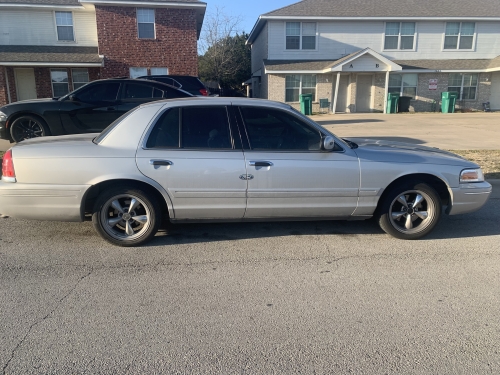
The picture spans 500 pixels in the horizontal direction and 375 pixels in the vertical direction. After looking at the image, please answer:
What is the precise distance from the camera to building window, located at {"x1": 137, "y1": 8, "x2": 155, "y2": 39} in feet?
64.3

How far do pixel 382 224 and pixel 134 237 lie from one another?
2.83 metres

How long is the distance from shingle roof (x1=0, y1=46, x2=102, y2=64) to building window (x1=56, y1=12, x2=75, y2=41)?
0.59m

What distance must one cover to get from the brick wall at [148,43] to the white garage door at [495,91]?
63.0 ft

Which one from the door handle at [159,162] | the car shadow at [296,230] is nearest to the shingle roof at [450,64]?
Answer: the car shadow at [296,230]

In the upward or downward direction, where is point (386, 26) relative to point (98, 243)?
upward

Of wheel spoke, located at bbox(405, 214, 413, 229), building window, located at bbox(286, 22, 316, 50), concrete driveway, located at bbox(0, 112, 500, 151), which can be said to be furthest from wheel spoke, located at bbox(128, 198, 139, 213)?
building window, located at bbox(286, 22, 316, 50)

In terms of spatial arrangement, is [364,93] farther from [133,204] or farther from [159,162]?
[133,204]

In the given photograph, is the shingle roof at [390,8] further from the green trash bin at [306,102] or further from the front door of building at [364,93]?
the green trash bin at [306,102]

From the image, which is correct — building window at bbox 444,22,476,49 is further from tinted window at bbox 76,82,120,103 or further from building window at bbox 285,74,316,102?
tinted window at bbox 76,82,120,103

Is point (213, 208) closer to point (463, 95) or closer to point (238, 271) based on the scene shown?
point (238, 271)

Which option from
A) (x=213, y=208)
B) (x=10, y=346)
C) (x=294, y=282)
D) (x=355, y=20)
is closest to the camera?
(x=10, y=346)

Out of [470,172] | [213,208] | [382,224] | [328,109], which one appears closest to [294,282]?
[213,208]

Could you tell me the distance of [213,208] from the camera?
4.49m

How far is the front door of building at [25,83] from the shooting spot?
20.5 metres
